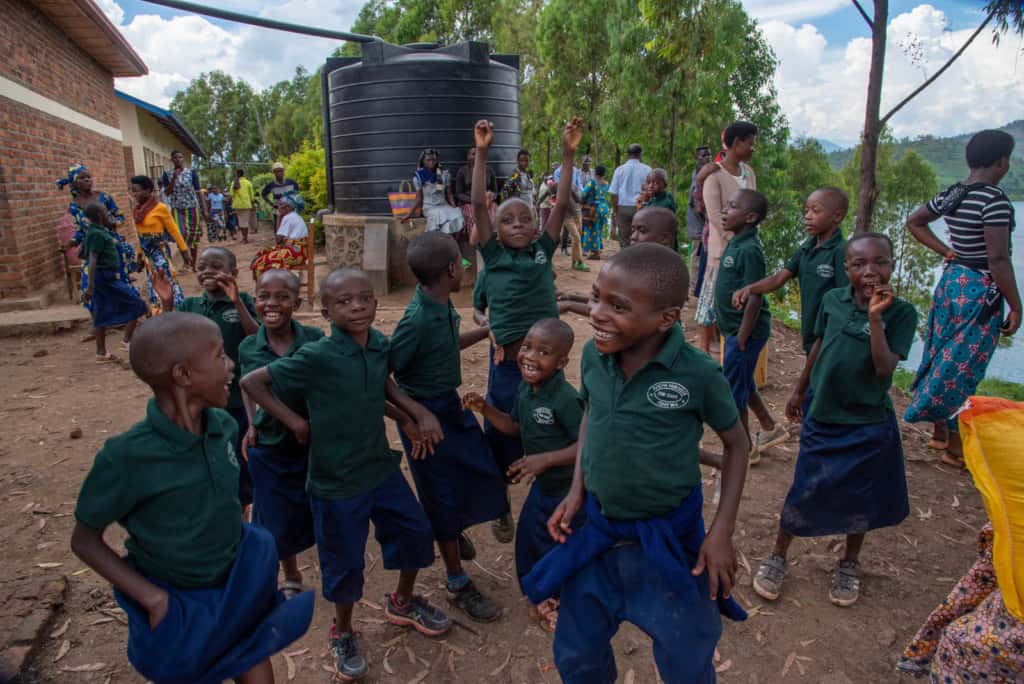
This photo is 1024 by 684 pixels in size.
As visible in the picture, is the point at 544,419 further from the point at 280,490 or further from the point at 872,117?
the point at 872,117

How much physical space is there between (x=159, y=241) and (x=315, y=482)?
6.31m

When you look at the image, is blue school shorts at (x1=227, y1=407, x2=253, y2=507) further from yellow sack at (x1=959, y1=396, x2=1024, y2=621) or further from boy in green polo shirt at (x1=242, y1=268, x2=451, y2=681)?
yellow sack at (x1=959, y1=396, x2=1024, y2=621)

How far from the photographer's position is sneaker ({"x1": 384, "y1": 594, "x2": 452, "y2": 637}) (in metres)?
2.86

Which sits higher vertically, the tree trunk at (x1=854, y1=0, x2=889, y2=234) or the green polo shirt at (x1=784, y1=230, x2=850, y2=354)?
the tree trunk at (x1=854, y1=0, x2=889, y2=234)

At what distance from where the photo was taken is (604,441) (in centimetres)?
198

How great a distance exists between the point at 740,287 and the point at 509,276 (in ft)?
5.17

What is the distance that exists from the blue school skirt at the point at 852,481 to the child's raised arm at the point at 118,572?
8.55 feet

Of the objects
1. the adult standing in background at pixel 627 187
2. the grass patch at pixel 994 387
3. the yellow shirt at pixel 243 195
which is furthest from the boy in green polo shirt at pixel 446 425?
the yellow shirt at pixel 243 195

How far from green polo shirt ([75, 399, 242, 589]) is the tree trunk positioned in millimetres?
4824

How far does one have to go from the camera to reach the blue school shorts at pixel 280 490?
2854 millimetres

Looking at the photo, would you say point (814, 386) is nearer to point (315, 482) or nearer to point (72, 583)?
point (315, 482)

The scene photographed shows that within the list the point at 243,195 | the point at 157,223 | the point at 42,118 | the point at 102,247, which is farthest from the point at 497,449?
the point at 243,195

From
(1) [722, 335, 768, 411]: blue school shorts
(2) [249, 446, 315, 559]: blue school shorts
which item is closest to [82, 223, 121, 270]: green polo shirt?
(2) [249, 446, 315, 559]: blue school shorts

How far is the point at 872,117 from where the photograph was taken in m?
5.21
